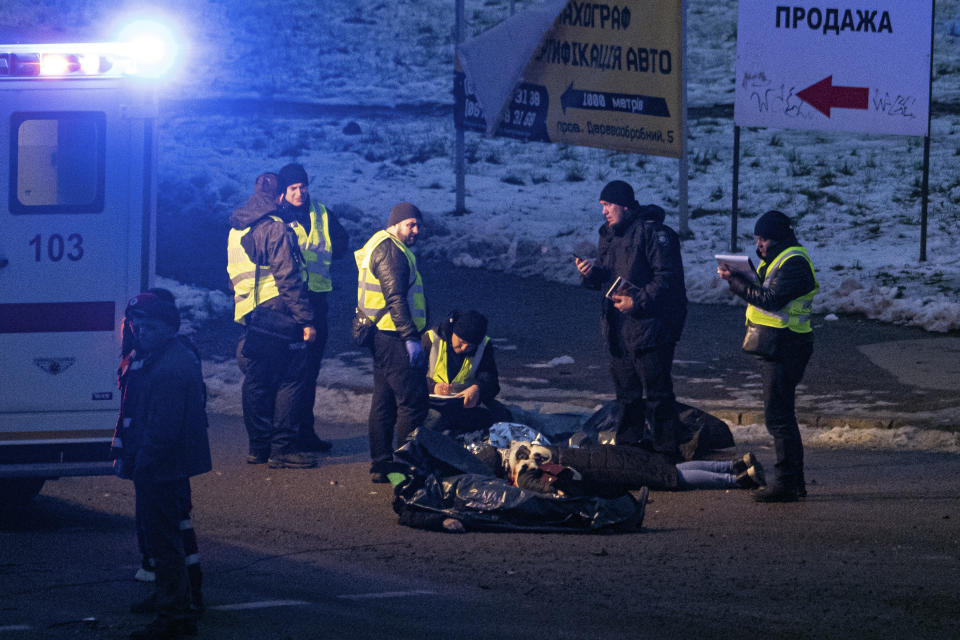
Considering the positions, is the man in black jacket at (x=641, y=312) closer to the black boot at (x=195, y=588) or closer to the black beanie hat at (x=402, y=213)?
the black beanie hat at (x=402, y=213)

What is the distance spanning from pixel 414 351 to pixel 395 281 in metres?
0.49

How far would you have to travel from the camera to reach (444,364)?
1009cm

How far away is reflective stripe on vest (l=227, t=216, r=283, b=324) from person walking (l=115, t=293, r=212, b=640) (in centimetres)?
427

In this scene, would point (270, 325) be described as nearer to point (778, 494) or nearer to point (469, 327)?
point (469, 327)

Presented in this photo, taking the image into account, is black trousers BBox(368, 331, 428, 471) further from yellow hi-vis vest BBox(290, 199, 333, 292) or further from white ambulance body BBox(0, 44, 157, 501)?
white ambulance body BBox(0, 44, 157, 501)

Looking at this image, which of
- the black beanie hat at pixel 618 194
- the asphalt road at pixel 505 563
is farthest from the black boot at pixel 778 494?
the black beanie hat at pixel 618 194

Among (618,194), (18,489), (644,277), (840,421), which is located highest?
(618,194)

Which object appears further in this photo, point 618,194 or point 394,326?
point 618,194

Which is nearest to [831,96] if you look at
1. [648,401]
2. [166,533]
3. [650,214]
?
[650,214]

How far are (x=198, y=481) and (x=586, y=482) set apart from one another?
269 centimetres

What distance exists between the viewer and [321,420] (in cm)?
1234

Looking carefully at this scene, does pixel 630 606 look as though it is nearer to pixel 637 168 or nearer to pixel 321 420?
pixel 321 420

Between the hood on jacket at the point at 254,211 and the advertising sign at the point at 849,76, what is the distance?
27.3ft

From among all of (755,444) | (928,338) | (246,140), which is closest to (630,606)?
(755,444)
